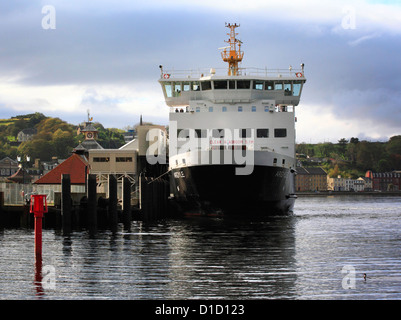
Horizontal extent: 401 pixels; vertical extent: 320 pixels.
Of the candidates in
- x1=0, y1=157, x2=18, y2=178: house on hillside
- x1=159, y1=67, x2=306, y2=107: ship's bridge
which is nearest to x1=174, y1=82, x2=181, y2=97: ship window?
x1=159, y1=67, x2=306, y2=107: ship's bridge

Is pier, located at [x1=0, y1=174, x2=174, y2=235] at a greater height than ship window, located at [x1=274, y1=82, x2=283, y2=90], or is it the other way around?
ship window, located at [x1=274, y1=82, x2=283, y2=90]

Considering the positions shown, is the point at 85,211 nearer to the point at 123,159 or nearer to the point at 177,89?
the point at 177,89

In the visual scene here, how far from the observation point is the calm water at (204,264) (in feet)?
52.0

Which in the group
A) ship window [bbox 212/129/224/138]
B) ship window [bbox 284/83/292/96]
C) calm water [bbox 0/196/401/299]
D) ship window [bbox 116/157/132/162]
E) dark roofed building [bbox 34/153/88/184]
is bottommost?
calm water [bbox 0/196/401/299]

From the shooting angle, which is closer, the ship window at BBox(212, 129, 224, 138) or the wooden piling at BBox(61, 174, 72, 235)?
the wooden piling at BBox(61, 174, 72, 235)

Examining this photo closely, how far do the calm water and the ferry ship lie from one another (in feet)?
19.2

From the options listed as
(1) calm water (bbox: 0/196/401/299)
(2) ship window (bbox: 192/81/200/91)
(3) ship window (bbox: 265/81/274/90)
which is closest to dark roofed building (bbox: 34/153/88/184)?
(2) ship window (bbox: 192/81/200/91)

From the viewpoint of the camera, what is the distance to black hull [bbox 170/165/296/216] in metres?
38.2

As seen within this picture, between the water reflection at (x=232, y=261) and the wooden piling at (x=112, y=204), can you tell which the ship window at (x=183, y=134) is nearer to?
the water reflection at (x=232, y=261)

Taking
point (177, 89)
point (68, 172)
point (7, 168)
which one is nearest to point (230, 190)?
A: point (177, 89)

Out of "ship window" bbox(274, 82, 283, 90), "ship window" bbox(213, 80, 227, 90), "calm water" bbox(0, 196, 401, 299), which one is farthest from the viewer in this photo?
"ship window" bbox(274, 82, 283, 90)

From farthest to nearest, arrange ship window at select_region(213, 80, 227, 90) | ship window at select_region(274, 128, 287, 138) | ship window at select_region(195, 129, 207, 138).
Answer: ship window at select_region(213, 80, 227, 90) < ship window at select_region(274, 128, 287, 138) < ship window at select_region(195, 129, 207, 138)

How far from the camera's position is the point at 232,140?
43250mm

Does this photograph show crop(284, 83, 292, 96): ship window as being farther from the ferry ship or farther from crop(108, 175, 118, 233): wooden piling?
crop(108, 175, 118, 233): wooden piling
